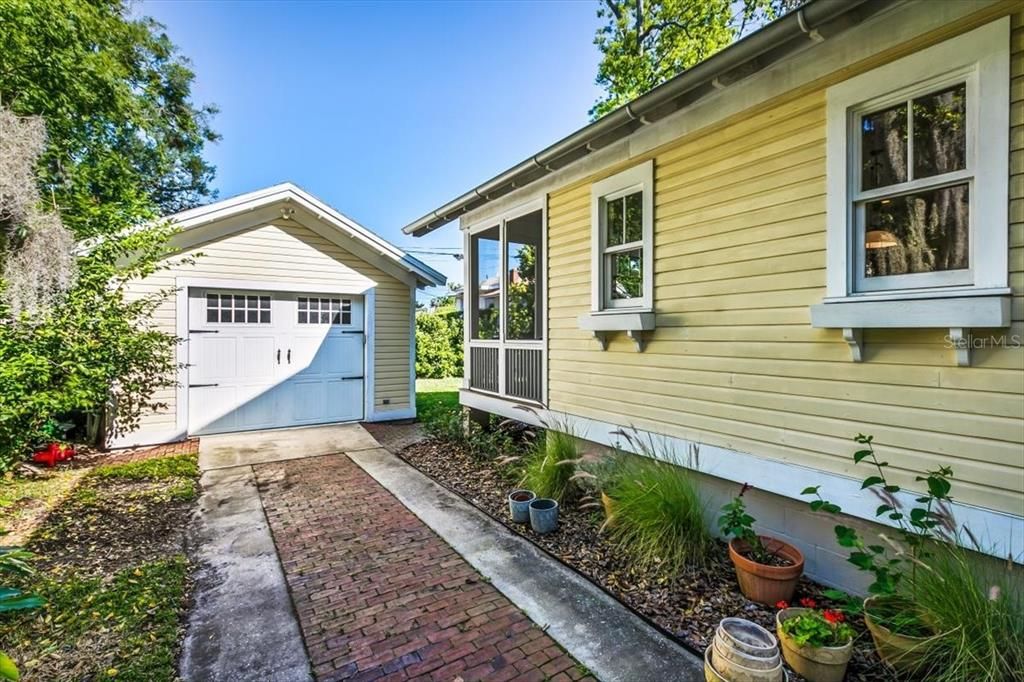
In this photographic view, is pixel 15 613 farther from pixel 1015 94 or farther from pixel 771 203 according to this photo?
pixel 1015 94

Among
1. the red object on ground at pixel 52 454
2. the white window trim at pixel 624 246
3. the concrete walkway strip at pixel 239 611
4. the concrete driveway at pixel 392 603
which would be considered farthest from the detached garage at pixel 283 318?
the white window trim at pixel 624 246

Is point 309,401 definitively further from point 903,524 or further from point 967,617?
point 967,617

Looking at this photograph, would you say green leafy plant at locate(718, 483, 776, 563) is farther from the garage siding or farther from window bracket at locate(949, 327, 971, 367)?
the garage siding

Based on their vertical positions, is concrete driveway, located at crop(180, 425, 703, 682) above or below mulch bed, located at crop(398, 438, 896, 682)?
below

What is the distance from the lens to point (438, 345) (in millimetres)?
17078

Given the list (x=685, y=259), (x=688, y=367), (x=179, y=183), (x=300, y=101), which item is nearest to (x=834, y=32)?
(x=685, y=259)

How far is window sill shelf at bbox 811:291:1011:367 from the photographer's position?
2301 millimetres

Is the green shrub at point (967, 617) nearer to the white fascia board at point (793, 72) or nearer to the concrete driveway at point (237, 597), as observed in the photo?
the white fascia board at point (793, 72)

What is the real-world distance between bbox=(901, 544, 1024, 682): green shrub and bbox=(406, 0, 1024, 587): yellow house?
34cm

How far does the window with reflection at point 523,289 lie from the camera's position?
6812mm

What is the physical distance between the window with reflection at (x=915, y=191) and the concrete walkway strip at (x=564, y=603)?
2.58 metres

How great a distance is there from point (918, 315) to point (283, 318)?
8613 millimetres

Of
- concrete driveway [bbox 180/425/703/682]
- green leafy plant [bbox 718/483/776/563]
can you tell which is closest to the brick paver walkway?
concrete driveway [bbox 180/425/703/682]

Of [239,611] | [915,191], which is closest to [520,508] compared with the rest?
[239,611]
